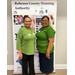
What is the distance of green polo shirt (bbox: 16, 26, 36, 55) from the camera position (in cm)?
127

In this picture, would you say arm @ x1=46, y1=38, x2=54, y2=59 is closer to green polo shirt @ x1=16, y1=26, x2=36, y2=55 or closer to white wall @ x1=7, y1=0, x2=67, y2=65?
green polo shirt @ x1=16, y1=26, x2=36, y2=55

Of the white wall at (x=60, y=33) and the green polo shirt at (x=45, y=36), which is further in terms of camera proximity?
the white wall at (x=60, y=33)

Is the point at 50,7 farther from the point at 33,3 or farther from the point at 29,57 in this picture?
the point at 29,57

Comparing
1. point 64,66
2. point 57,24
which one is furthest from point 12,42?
point 64,66

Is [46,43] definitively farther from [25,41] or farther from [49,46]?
[25,41]

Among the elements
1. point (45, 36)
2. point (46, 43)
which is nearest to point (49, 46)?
point (46, 43)

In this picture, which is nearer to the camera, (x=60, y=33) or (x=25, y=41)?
(x=25, y=41)

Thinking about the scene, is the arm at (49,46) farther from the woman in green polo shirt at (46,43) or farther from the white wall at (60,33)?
the white wall at (60,33)

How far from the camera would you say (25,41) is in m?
1.29

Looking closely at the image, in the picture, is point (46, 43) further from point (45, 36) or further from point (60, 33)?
point (60, 33)

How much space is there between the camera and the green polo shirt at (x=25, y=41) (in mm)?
1273

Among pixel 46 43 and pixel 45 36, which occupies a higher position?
pixel 45 36

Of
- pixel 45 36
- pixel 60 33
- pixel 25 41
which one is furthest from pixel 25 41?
pixel 60 33

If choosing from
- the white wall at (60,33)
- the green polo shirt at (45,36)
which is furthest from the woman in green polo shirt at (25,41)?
the white wall at (60,33)
